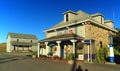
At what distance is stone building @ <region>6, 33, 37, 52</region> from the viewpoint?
60.2m

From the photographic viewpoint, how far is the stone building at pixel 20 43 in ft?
197

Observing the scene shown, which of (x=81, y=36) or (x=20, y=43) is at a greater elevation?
(x=81, y=36)

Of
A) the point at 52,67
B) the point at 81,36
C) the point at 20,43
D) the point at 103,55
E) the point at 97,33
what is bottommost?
the point at 52,67

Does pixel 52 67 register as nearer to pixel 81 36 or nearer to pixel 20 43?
pixel 81 36

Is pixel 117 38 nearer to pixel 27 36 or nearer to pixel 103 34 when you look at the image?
pixel 103 34

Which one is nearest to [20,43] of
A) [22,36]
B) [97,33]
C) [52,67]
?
[22,36]

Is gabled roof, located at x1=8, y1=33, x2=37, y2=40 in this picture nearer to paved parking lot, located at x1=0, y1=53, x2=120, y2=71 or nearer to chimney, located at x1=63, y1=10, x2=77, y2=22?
chimney, located at x1=63, y1=10, x2=77, y2=22

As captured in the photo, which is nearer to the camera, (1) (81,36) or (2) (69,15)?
(1) (81,36)

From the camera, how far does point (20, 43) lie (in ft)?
203

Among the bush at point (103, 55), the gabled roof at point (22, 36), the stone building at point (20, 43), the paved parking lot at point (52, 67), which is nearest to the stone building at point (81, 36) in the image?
the bush at point (103, 55)

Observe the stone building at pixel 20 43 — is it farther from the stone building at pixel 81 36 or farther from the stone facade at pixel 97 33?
the stone facade at pixel 97 33

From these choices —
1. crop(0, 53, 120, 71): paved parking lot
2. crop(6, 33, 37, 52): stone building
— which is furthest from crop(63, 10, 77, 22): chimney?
crop(6, 33, 37, 52): stone building

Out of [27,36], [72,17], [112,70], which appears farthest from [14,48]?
[112,70]

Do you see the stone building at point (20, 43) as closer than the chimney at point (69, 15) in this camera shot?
No
